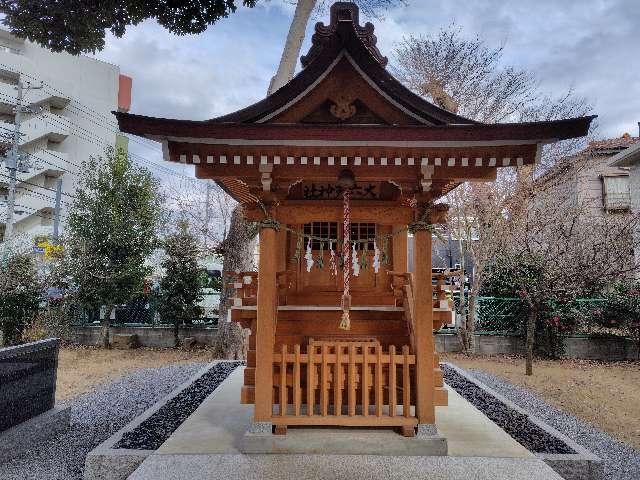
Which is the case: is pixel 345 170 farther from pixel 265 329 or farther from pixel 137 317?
pixel 137 317

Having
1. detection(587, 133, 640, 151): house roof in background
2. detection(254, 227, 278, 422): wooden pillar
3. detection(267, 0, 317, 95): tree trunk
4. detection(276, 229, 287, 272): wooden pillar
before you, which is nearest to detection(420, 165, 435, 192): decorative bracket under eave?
detection(254, 227, 278, 422): wooden pillar

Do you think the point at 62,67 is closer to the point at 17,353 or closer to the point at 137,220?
the point at 137,220

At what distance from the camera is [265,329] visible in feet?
18.2

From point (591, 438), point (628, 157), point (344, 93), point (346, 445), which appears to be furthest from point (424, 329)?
point (628, 157)

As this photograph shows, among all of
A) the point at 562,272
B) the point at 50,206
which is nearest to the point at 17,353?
the point at 562,272

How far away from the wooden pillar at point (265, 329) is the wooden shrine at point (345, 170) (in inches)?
0.5

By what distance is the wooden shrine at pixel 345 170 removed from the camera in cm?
510

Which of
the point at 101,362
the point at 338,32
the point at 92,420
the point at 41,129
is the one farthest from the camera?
the point at 41,129

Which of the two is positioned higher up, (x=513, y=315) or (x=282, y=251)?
(x=282, y=251)

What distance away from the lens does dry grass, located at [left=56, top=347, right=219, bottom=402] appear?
35.0 ft

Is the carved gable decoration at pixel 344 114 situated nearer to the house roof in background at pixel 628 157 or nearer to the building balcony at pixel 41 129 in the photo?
the house roof in background at pixel 628 157

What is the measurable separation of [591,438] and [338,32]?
281 inches

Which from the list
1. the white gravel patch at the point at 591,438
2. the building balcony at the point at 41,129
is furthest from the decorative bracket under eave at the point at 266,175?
the building balcony at the point at 41,129

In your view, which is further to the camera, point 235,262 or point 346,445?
point 235,262
